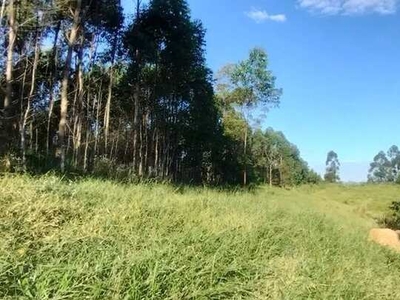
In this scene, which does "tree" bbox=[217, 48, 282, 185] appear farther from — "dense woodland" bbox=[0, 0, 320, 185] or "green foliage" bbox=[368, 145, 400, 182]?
"green foliage" bbox=[368, 145, 400, 182]

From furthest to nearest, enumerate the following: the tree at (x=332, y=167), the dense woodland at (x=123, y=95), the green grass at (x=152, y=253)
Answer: the tree at (x=332, y=167) → the dense woodland at (x=123, y=95) → the green grass at (x=152, y=253)

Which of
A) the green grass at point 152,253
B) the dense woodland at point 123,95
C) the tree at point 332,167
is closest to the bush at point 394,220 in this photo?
the dense woodland at point 123,95

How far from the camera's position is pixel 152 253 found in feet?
12.9

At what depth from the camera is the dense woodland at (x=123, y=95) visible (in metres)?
12.7

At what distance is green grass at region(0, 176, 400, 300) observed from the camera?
331cm

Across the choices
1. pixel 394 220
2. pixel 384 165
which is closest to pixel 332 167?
pixel 384 165

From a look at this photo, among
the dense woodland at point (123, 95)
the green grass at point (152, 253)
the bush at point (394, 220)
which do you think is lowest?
the bush at point (394, 220)

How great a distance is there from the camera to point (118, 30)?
17188mm

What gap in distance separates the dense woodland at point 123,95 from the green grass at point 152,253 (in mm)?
Answer: 3324

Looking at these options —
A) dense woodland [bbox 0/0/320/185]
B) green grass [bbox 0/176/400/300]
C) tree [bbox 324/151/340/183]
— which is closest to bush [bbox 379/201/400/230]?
dense woodland [bbox 0/0/320/185]

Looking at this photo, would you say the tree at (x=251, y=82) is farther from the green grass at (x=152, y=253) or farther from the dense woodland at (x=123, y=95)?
the green grass at (x=152, y=253)

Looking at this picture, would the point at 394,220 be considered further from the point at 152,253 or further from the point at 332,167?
the point at 332,167

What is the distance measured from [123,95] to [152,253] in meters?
17.8

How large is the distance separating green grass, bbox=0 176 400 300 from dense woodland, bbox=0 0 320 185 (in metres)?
3.32
